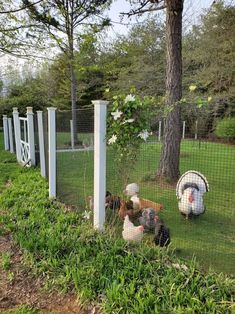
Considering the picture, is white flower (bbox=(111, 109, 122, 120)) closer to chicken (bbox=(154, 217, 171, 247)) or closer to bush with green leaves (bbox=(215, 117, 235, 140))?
bush with green leaves (bbox=(215, 117, 235, 140))

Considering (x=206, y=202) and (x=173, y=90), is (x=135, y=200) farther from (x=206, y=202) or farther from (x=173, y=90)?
(x=173, y=90)

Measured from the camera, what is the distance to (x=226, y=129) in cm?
386

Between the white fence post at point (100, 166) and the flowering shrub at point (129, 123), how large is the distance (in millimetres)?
79

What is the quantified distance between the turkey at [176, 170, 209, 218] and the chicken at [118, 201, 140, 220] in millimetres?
630

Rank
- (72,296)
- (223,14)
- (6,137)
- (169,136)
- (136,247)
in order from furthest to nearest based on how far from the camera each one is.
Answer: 1. (223,14)
2. (6,137)
3. (169,136)
4. (136,247)
5. (72,296)

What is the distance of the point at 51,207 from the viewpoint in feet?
15.0

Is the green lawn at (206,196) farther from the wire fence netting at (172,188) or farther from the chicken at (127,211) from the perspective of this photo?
the chicken at (127,211)

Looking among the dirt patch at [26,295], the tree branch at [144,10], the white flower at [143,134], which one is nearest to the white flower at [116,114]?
the white flower at [143,134]

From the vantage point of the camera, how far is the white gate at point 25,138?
7.69 meters

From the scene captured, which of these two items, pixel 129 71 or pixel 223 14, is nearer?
pixel 223 14

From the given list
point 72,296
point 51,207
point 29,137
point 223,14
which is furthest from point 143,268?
point 223,14

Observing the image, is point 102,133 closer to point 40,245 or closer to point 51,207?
point 40,245

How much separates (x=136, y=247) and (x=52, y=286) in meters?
0.85

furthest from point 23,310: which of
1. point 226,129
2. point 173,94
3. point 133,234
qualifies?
point 173,94
